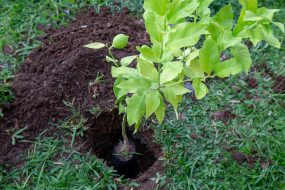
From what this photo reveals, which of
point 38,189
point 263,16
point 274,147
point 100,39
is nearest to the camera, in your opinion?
point 263,16

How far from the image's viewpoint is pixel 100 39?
9.55 feet

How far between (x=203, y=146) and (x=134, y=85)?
1.10 metres

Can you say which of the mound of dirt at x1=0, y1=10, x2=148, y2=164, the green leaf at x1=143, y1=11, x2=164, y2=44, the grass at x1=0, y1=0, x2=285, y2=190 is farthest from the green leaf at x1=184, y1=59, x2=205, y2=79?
the mound of dirt at x1=0, y1=10, x2=148, y2=164

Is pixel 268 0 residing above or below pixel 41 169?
above

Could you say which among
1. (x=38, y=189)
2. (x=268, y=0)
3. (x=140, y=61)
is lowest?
(x=38, y=189)

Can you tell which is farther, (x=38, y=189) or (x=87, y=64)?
(x=87, y=64)

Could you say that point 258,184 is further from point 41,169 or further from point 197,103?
point 41,169

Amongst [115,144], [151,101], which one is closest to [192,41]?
[151,101]

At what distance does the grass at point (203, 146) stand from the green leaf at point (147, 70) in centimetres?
105

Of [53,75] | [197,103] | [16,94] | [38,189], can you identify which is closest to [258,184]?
[197,103]

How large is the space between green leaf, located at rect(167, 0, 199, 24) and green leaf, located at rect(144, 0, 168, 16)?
3 cm

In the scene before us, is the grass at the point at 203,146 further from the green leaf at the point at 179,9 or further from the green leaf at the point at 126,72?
the green leaf at the point at 179,9

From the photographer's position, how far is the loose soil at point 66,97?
8.08 feet

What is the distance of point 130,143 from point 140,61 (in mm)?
1326
